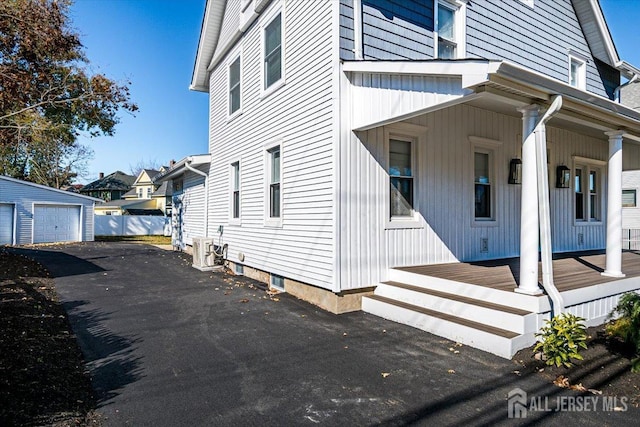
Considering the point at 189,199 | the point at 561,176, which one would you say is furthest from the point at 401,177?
the point at 189,199

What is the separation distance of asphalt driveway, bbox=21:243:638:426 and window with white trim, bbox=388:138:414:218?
1.95m

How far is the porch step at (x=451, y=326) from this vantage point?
407cm

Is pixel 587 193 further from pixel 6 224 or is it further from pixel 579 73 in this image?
pixel 6 224

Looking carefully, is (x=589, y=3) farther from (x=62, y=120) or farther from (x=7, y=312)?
(x=62, y=120)

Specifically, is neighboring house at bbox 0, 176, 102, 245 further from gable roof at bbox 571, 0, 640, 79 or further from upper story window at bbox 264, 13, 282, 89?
gable roof at bbox 571, 0, 640, 79

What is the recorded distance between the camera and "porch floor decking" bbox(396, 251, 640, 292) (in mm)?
5188

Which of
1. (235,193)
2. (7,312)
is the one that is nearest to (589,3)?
(235,193)

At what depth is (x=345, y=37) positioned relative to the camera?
587cm

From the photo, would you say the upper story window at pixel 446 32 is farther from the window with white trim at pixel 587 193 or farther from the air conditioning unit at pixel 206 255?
the air conditioning unit at pixel 206 255

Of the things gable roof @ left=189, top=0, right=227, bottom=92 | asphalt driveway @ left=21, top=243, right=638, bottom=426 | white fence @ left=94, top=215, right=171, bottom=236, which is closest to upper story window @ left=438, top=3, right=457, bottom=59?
asphalt driveway @ left=21, top=243, right=638, bottom=426

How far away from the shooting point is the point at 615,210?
5863 millimetres

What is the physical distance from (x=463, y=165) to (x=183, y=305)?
590 cm

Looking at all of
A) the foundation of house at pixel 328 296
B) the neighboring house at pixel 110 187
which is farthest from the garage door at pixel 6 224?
the neighboring house at pixel 110 187

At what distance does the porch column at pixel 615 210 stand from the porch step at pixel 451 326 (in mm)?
2861
